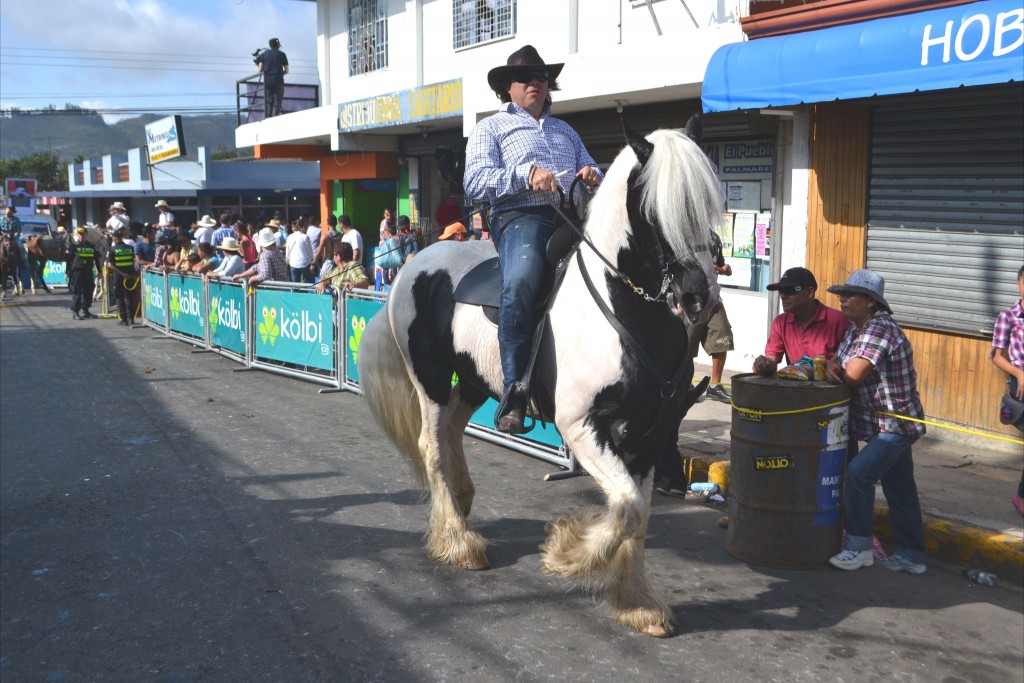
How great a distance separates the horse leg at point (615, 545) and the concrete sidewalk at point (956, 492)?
90.5 inches

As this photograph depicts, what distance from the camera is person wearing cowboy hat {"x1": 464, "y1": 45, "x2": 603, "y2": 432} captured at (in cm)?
469

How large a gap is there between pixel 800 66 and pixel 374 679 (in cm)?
664

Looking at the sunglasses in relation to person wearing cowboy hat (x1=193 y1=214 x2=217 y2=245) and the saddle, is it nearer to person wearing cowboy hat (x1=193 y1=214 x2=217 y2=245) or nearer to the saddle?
the saddle

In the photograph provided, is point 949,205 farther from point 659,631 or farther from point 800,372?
point 659,631

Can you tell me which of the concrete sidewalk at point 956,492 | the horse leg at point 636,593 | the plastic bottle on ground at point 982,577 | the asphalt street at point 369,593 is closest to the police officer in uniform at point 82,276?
the asphalt street at point 369,593

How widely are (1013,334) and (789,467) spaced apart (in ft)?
6.63

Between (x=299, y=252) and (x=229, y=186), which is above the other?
(x=229, y=186)

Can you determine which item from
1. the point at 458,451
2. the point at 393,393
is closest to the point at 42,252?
the point at 393,393

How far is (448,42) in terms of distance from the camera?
57.3 feet

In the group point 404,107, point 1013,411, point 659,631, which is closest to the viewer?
point 659,631

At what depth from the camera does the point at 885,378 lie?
5254 millimetres

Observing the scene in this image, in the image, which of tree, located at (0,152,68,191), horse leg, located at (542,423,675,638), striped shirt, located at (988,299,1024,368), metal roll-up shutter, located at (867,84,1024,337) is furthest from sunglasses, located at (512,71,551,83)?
tree, located at (0,152,68,191)

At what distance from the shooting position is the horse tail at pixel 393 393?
6.12 meters

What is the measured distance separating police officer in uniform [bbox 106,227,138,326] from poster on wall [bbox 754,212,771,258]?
12.8 m
